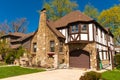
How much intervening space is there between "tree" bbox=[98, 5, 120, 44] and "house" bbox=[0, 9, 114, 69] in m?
17.2

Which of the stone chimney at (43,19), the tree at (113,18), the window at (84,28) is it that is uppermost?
the tree at (113,18)

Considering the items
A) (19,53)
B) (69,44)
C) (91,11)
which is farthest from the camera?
(91,11)

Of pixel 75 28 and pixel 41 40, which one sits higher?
pixel 75 28

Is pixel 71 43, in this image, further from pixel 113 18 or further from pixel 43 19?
pixel 113 18

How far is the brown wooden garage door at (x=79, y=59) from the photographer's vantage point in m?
22.9

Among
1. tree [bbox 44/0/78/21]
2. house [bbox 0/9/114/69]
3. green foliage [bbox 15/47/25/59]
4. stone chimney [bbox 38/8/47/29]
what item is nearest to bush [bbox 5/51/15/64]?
green foliage [bbox 15/47/25/59]

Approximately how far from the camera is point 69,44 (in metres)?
24.3

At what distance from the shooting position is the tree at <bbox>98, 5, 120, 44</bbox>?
132 ft

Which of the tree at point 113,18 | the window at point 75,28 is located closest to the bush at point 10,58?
the window at point 75,28

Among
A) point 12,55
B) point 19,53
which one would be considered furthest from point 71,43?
point 12,55

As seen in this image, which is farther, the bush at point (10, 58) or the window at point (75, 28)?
the bush at point (10, 58)

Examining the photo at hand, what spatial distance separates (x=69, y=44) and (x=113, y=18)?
22.7m

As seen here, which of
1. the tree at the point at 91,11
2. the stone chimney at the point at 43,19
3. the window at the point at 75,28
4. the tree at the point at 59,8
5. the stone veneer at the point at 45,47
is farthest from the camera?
the tree at the point at 91,11

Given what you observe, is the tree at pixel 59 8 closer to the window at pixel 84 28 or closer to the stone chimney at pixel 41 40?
the stone chimney at pixel 41 40
